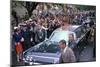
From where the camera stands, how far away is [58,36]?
72.5 inches

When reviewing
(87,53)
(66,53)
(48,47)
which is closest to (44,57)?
(48,47)

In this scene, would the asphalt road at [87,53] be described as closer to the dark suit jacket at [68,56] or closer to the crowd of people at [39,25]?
the dark suit jacket at [68,56]

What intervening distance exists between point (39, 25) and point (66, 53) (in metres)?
0.40

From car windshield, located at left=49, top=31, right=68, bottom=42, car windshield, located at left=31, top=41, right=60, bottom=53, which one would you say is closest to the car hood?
car windshield, located at left=31, top=41, right=60, bottom=53

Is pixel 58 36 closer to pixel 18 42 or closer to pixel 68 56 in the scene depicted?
pixel 68 56

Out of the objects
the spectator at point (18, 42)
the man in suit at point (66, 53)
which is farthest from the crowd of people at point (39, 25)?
the man in suit at point (66, 53)

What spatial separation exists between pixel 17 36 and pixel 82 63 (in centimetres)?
73

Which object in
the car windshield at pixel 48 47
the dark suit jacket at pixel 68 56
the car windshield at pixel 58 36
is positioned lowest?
the dark suit jacket at pixel 68 56

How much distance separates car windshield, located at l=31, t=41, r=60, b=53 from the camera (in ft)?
5.85

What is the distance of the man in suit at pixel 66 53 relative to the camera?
1848 millimetres

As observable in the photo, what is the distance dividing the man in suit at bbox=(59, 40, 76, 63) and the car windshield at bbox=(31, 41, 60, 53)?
0.18ft

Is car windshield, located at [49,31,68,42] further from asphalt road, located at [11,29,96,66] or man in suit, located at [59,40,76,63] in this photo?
asphalt road, located at [11,29,96,66]

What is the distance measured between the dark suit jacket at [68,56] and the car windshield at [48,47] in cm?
8

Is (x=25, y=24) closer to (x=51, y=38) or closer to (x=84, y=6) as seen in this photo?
(x=51, y=38)
